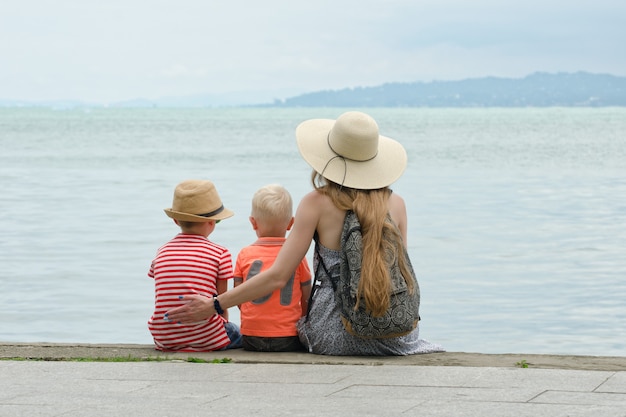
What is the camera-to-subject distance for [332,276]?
5195mm

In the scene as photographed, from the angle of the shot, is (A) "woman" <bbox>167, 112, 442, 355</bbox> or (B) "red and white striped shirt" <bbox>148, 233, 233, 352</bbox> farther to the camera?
(B) "red and white striped shirt" <bbox>148, 233, 233, 352</bbox>

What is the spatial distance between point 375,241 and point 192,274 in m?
0.98

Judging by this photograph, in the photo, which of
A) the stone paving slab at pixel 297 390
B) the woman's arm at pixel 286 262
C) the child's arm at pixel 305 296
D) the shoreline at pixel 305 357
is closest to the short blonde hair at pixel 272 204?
the woman's arm at pixel 286 262

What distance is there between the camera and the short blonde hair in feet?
17.5

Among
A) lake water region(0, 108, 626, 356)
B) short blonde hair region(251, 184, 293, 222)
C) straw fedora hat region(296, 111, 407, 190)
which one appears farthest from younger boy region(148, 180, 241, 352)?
lake water region(0, 108, 626, 356)

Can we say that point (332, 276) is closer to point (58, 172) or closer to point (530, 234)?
point (530, 234)

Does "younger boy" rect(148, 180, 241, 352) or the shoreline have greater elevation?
"younger boy" rect(148, 180, 241, 352)

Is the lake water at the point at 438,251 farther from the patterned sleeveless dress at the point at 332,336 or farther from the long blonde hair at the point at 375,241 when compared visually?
the long blonde hair at the point at 375,241

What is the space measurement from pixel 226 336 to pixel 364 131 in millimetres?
1222

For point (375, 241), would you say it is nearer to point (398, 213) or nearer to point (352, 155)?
point (398, 213)

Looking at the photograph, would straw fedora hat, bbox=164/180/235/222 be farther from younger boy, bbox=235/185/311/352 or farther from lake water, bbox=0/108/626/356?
lake water, bbox=0/108/626/356

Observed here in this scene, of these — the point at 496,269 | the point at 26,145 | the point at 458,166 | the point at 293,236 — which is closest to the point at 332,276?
the point at 293,236

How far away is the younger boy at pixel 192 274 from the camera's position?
5.39m

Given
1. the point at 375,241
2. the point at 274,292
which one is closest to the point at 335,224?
the point at 375,241
